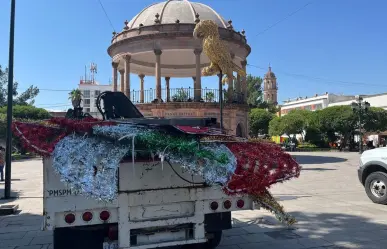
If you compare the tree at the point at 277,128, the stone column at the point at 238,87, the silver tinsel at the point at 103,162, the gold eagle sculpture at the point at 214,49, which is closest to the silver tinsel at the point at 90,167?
the silver tinsel at the point at 103,162

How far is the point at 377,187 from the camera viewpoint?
8.85 metres

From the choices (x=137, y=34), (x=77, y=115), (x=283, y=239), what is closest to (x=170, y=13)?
(x=137, y=34)

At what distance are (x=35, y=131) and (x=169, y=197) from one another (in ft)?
5.61

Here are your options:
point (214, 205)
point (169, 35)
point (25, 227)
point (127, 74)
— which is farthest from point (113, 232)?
point (127, 74)

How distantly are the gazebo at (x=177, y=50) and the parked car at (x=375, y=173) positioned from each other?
999 cm

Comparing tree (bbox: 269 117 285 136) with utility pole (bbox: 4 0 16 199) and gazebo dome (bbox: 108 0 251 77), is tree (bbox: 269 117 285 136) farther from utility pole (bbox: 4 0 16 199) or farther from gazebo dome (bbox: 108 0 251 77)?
utility pole (bbox: 4 0 16 199)

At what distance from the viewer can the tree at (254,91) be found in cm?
7428

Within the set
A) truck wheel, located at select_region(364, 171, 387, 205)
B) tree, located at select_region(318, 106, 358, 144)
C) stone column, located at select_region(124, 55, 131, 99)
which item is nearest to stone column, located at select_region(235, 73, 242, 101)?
stone column, located at select_region(124, 55, 131, 99)

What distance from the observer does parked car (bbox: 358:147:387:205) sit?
8.71m

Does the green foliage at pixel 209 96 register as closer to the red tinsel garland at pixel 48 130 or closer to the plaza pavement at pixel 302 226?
the plaza pavement at pixel 302 226

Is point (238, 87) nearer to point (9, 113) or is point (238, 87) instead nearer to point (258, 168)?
point (9, 113)

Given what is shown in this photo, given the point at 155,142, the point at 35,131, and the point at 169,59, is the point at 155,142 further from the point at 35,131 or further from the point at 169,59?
the point at 169,59

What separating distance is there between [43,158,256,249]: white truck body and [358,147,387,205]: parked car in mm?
5987

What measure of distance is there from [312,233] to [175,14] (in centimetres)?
1739
